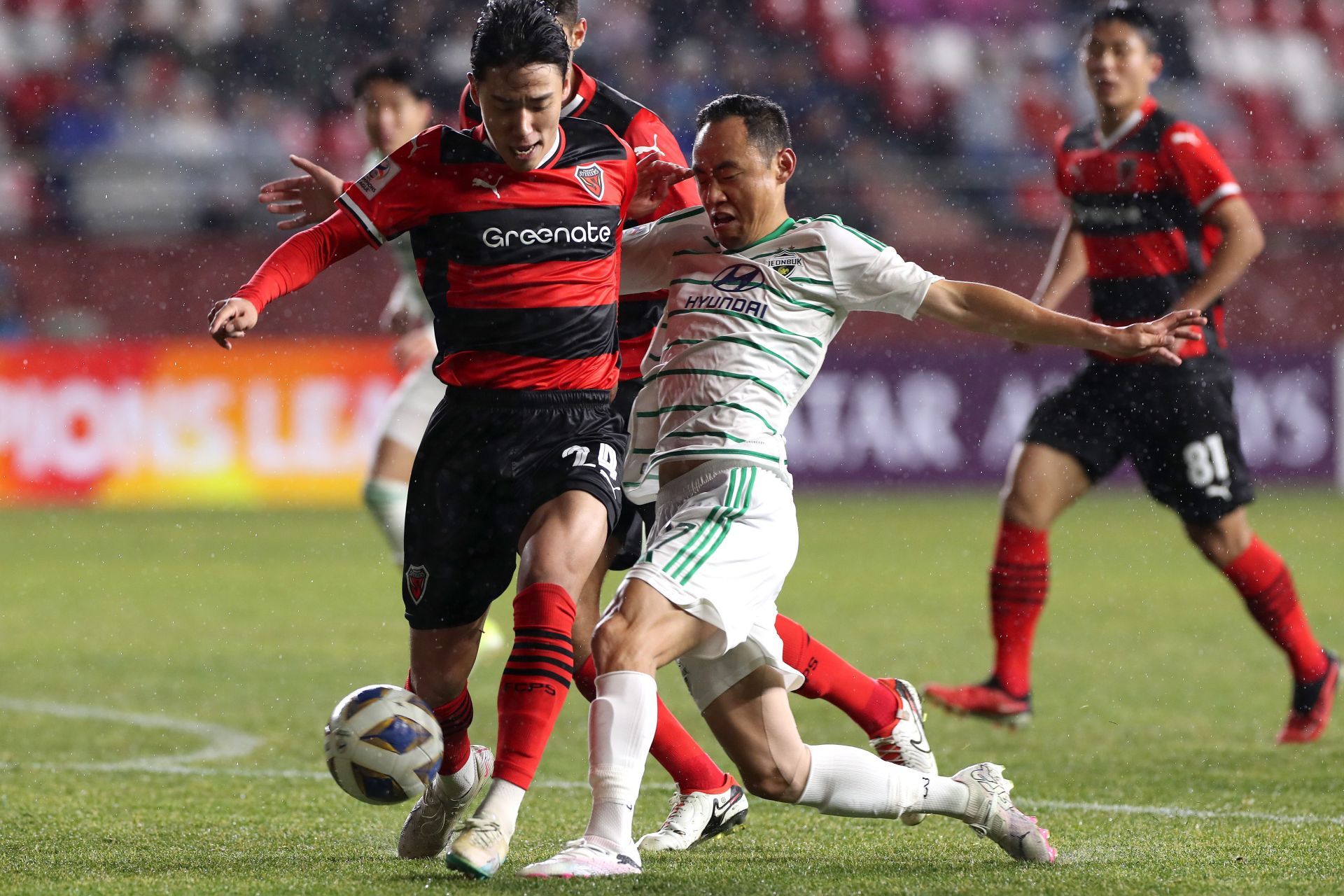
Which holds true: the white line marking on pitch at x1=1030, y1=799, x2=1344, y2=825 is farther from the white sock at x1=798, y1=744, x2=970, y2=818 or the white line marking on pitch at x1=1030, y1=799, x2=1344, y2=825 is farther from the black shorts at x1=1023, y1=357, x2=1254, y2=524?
the black shorts at x1=1023, y1=357, x2=1254, y2=524

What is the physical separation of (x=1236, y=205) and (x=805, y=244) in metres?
2.53

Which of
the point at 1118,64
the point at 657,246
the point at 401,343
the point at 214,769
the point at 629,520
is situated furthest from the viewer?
the point at 401,343

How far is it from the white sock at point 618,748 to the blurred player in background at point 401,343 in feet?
9.62

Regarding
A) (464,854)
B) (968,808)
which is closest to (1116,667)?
(968,808)

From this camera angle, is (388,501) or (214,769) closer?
(214,769)

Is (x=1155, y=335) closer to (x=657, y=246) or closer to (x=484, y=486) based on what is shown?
(x=657, y=246)

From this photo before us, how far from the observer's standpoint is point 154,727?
242 inches

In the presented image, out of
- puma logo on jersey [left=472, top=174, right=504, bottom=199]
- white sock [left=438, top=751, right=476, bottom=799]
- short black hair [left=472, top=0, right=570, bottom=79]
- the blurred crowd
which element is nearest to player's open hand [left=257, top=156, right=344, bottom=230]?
puma logo on jersey [left=472, top=174, right=504, bottom=199]

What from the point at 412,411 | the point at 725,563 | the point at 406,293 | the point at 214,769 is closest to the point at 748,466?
the point at 725,563

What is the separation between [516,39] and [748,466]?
3.44 feet

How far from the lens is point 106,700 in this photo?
6.71 meters

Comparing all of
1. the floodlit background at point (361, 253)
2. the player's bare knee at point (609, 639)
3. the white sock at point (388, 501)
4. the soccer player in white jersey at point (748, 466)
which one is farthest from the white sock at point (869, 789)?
the floodlit background at point (361, 253)

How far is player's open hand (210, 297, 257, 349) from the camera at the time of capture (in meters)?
3.70

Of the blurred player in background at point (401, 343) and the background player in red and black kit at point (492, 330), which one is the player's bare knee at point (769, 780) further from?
the blurred player in background at point (401, 343)
